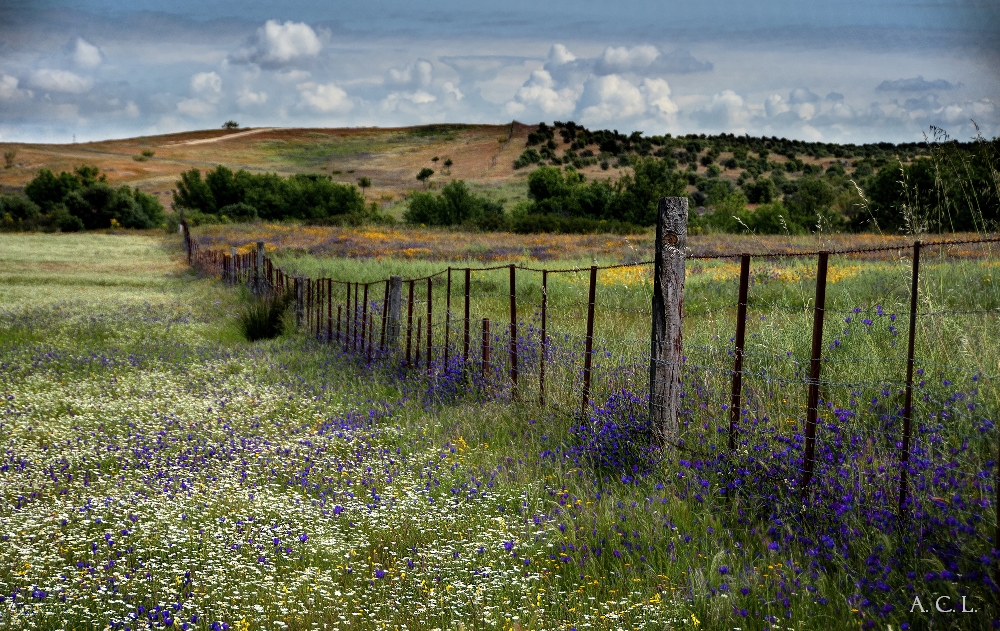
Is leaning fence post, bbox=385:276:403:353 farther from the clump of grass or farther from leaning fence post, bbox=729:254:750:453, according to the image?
leaning fence post, bbox=729:254:750:453

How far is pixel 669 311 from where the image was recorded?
632 cm

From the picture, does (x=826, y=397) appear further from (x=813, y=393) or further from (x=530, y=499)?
(x=530, y=499)

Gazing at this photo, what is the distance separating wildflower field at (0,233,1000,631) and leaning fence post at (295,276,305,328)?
7047mm

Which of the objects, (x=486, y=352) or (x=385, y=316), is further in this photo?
(x=385, y=316)

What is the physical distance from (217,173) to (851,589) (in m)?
100

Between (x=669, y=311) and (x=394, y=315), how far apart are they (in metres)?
7.78

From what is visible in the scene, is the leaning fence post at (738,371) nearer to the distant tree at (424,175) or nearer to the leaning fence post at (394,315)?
the leaning fence post at (394,315)

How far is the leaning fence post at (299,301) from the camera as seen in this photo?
699 inches

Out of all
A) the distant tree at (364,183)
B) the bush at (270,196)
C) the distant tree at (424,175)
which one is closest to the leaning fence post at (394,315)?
the bush at (270,196)

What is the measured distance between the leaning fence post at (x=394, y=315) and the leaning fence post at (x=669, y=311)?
7352mm

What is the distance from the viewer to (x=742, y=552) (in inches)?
177

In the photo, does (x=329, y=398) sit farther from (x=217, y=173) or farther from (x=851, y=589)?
(x=217, y=173)

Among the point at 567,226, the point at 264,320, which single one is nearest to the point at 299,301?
the point at 264,320

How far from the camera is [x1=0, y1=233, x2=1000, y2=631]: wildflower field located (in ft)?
13.1
